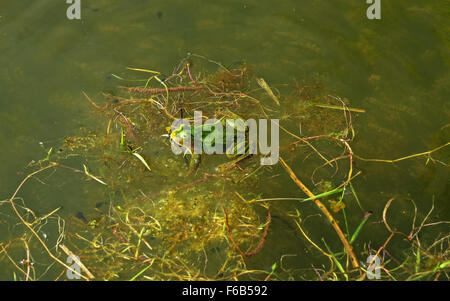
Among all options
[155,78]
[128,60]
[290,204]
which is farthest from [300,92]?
[128,60]

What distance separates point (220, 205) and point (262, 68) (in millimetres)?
1242

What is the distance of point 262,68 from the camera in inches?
127

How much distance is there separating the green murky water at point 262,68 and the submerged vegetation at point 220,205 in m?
0.05

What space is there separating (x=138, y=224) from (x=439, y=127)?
2478mm

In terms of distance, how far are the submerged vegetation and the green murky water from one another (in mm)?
49

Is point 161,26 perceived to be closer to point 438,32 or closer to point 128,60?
point 128,60

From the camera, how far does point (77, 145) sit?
3.01 meters

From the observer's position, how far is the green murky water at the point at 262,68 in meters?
2.86

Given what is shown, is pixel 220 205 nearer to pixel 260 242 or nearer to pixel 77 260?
pixel 260 242
